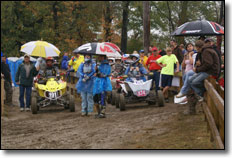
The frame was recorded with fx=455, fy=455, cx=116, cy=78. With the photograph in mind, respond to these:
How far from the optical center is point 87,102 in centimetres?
1438

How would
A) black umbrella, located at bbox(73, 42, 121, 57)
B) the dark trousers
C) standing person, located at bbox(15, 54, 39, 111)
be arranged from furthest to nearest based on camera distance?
1. the dark trousers
2. standing person, located at bbox(15, 54, 39, 111)
3. black umbrella, located at bbox(73, 42, 121, 57)

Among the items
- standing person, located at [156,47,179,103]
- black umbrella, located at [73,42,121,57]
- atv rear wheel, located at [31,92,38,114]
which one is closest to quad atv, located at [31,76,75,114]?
atv rear wheel, located at [31,92,38,114]

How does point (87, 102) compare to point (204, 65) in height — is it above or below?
below

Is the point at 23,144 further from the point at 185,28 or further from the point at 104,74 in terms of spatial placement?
the point at 185,28

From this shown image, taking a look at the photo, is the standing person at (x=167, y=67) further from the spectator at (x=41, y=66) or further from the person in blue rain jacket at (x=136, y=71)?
the spectator at (x=41, y=66)

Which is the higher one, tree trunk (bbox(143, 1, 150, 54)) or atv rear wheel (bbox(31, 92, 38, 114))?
tree trunk (bbox(143, 1, 150, 54))

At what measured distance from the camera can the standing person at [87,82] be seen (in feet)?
45.5

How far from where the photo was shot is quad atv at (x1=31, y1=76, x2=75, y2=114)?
15039 millimetres

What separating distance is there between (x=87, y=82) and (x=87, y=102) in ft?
2.31

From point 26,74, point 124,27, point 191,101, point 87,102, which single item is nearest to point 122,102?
point 87,102

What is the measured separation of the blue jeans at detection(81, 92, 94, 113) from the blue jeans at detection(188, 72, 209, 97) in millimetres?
4503

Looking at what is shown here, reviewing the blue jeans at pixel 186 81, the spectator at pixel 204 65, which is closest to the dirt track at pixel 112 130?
the blue jeans at pixel 186 81

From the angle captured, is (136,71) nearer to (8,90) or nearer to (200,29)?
(200,29)

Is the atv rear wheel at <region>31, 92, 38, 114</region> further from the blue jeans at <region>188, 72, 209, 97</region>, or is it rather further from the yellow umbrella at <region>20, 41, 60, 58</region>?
the blue jeans at <region>188, 72, 209, 97</region>
